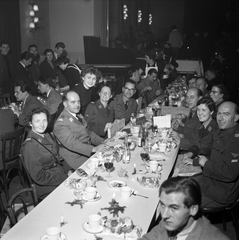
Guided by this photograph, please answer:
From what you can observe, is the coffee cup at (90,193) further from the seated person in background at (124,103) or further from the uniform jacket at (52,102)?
the uniform jacket at (52,102)

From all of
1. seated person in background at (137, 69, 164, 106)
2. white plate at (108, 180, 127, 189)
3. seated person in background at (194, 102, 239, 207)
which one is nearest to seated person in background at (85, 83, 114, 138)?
seated person in background at (194, 102, 239, 207)

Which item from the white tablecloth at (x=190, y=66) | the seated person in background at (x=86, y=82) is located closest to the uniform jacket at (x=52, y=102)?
the seated person in background at (x=86, y=82)

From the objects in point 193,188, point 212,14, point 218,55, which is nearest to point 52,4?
point 218,55

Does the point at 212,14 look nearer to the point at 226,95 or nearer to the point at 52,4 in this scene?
the point at 52,4

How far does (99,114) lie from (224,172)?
233 cm

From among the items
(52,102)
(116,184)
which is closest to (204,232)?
(116,184)

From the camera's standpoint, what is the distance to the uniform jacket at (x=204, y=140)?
383cm

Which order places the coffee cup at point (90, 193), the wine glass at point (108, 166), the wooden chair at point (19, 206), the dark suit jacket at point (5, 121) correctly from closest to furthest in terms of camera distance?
the wooden chair at point (19, 206)
the coffee cup at point (90, 193)
the wine glass at point (108, 166)
the dark suit jacket at point (5, 121)

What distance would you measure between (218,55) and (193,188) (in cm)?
836

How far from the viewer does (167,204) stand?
5.34 ft

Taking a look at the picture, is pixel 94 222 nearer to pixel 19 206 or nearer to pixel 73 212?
pixel 73 212

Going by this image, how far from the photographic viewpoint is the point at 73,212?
2193 millimetres

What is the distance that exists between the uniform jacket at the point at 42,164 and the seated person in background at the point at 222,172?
1409mm

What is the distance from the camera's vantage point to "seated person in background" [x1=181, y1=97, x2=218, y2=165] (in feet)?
12.7
